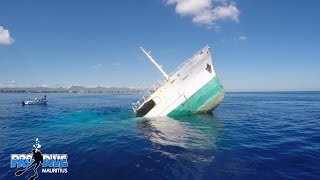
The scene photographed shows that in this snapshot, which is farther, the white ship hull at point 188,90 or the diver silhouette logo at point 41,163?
the white ship hull at point 188,90

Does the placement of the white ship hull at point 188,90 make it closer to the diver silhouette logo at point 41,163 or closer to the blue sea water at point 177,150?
the blue sea water at point 177,150

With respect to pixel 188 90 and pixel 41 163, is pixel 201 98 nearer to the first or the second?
pixel 188 90

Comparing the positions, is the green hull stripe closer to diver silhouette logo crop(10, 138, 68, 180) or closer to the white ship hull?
the white ship hull

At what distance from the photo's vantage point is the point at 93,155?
1617 centimetres

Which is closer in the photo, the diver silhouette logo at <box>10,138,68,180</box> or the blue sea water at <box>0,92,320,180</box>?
the blue sea water at <box>0,92,320,180</box>

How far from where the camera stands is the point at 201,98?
32.6 metres

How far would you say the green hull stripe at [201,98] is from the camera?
3195cm

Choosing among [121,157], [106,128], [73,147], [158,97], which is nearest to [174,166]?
[121,157]

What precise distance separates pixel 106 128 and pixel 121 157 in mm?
10849

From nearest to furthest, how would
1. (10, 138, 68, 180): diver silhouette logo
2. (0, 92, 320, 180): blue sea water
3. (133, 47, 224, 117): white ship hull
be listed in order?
(0, 92, 320, 180): blue sea water → (10, 138, 68, 180): diver silhouette logo → (133, 47, 224, 117): white ship hull

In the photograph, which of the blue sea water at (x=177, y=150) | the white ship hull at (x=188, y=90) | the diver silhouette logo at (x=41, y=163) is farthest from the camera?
the white ship hull at (x=188, y=90)

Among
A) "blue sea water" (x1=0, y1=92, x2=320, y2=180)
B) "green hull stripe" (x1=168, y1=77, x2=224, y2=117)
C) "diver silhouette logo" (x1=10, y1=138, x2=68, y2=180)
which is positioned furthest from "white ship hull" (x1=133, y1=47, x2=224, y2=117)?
"diver silhouette logo" (x1=10, y1=138, x2=68, y2=180)

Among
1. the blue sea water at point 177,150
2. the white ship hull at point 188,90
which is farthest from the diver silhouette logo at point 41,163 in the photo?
the white ship hull at point 188,90

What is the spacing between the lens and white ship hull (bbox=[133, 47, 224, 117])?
31.2 metres
